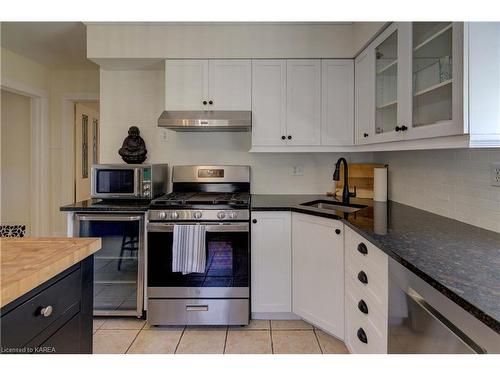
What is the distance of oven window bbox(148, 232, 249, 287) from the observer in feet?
7.33

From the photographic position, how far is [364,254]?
1.57m

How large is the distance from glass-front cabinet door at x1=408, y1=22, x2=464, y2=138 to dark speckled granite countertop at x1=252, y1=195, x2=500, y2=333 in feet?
1.52

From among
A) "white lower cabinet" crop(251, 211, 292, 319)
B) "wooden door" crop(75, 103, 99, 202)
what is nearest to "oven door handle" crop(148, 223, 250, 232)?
"white lower cabinet" crop(251, 211, 292, 319)

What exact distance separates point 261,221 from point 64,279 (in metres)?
1.49

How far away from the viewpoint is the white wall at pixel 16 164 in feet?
13.1

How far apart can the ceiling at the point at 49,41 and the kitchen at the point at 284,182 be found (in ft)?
1.61

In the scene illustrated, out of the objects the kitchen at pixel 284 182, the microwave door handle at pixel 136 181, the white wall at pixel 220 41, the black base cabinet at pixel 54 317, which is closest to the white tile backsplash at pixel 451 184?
the kitchen at pixel 284 182

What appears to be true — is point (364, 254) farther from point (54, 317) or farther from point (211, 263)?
point (54, 317)

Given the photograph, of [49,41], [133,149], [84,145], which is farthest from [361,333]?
[84,145]

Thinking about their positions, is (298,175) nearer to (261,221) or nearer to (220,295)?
(261,221)

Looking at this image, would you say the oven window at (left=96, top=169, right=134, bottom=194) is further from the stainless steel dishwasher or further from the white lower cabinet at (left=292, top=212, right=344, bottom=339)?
the stainless steel dishwasher
